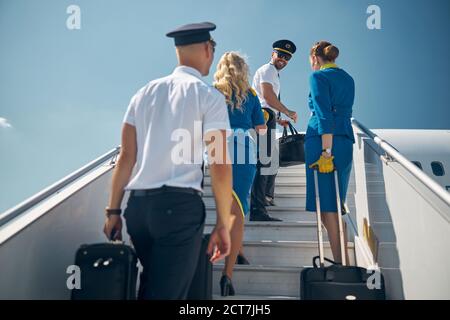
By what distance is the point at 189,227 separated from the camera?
184cm

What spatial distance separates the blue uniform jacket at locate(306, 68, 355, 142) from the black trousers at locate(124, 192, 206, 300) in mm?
1713

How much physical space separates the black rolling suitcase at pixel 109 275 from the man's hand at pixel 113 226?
100 millimetres

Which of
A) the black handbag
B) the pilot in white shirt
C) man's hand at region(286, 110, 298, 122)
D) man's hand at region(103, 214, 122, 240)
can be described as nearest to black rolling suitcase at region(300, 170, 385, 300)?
the pilot in white shirt

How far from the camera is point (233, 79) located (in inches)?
134

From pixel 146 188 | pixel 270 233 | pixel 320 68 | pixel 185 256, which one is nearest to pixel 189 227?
pixel 185 256

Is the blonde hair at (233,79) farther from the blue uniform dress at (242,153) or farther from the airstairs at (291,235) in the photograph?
the airstairs at (291,235)

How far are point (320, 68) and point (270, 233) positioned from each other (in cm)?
168

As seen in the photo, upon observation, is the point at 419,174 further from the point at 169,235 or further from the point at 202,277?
the point at 169,235

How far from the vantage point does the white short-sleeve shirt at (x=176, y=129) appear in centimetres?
193

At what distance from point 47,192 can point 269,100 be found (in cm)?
247

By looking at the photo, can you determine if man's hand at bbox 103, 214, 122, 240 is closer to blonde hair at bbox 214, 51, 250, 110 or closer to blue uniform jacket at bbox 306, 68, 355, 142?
blonde hair at bbox 214, 51, 250, 110

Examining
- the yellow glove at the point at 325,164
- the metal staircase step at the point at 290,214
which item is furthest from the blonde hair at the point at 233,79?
the metal staircase step at the point at 290,214

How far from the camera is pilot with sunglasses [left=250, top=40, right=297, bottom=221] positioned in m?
4.45

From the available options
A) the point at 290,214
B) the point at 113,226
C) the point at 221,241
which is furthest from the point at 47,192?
the point at 290,214
